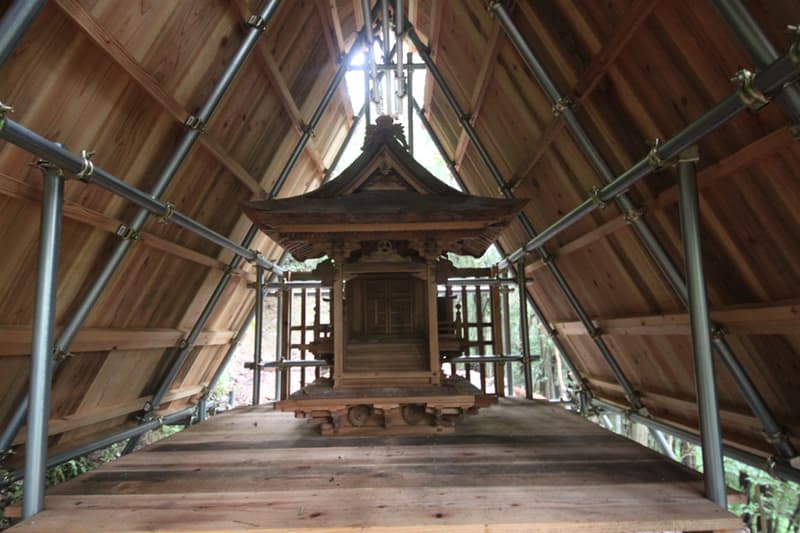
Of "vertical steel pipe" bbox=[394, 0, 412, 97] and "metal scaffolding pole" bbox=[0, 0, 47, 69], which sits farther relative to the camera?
"vertical steel pipe" bbox=[394, 0, 412, 97]

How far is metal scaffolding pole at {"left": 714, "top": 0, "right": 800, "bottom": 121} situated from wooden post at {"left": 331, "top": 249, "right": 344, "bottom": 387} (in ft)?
8.73

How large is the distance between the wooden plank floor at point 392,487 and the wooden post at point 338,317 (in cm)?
51

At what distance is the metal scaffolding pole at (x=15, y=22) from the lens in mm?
1644

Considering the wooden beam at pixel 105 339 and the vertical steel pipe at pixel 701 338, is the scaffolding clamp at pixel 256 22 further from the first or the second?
the vertical steel pipe at pixel 701 338

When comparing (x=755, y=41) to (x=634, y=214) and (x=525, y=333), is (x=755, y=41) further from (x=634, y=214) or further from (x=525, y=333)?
(x=525, y=333)

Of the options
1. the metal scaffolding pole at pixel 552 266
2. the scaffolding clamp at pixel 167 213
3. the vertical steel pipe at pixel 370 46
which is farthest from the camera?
the vertical steel pipe at pixel 370 46

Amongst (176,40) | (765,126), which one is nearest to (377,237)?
(176,40)

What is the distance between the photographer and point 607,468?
7.95 feet

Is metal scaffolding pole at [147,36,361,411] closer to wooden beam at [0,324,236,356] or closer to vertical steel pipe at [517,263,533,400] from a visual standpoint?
wooden beam at [0,324,236,356]

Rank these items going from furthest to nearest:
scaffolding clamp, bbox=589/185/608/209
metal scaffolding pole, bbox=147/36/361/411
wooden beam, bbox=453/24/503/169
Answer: metal scaffolding pole, bbox=147/36/361/411
wooden beam, bbox=453/24/503/169
scaffolding clamp, bbox=589/185/608/209

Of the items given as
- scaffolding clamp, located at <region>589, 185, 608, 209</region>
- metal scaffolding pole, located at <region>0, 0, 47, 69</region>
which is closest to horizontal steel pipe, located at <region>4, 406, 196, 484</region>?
metal scaffolding pole, located at <region>0, 0, 47, 69</region>

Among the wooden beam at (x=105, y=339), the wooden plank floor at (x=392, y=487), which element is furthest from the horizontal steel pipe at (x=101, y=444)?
the wooden beam at (x=105, y=339)

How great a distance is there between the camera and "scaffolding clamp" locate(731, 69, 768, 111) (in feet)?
5.34

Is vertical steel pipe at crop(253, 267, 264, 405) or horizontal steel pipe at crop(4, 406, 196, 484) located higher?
vertical steel pipe at crop(253, 267, 264, 405)
